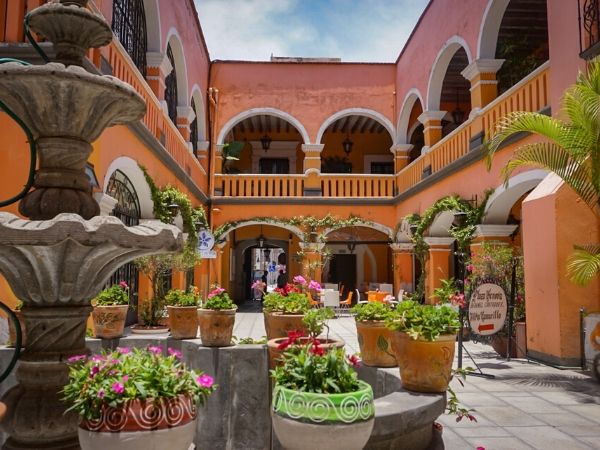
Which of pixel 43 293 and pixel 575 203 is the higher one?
pixel 575 203

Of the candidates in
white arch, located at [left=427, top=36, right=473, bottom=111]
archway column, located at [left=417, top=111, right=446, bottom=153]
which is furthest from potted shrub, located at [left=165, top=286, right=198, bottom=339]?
archway column, located at [left=417, top=111, right=446, bottom=153]

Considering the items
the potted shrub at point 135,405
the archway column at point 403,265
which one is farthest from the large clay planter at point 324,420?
the archway column at point 403,265

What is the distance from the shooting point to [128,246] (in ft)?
8.36

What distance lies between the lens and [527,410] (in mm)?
4559

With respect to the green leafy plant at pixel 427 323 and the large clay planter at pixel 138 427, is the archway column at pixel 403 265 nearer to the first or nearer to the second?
the green leafy plant at pixel 427 323

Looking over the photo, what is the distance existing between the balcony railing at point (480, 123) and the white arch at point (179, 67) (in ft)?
21.6

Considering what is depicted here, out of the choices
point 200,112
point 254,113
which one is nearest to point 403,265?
point 254,113

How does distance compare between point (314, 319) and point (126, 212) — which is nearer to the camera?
point (314, 319)

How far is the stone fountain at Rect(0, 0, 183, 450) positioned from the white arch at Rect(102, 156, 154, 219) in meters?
4.24

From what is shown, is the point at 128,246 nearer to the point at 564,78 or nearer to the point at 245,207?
the point at 564,78

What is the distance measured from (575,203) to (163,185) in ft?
25.1

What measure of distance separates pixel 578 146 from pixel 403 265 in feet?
35.5

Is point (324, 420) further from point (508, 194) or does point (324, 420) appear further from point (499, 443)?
point (508, 194)

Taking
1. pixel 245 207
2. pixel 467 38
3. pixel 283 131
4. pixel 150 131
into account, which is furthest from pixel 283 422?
pixel 283 131
